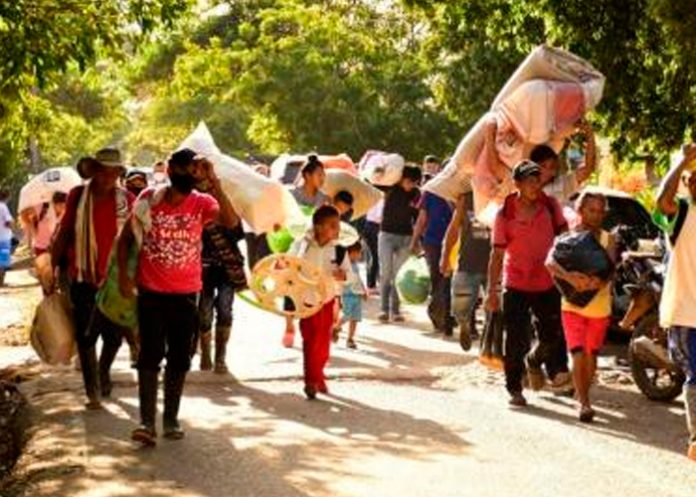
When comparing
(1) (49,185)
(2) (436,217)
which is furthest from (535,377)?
(1) (49,185)

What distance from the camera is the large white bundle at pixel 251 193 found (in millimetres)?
9930

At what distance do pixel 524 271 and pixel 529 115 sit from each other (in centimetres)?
127

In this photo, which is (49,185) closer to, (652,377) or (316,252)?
(316,252)

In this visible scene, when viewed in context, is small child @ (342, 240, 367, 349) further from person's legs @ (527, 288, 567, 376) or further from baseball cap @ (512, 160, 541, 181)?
baseball cap @ (512, 160, 541, 181)

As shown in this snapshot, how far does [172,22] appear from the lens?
1031cm

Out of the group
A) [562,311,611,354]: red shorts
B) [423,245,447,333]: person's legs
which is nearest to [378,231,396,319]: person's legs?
[423,245,447,333]: person's legs

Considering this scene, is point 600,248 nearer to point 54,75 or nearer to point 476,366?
point 476,366

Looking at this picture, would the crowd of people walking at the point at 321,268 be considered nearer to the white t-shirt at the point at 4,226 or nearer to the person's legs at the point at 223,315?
the person's legs at the point at 223,315

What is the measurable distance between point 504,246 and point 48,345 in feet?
10.2

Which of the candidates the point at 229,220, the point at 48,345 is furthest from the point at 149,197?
the point at 48,345

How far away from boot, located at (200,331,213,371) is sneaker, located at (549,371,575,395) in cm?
272

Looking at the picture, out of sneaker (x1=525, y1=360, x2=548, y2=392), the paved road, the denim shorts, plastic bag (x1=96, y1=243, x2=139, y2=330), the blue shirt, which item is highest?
the blue shirt

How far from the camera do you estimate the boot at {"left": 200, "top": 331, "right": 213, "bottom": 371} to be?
9758 mm

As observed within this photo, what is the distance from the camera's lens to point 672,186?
6566 mm
